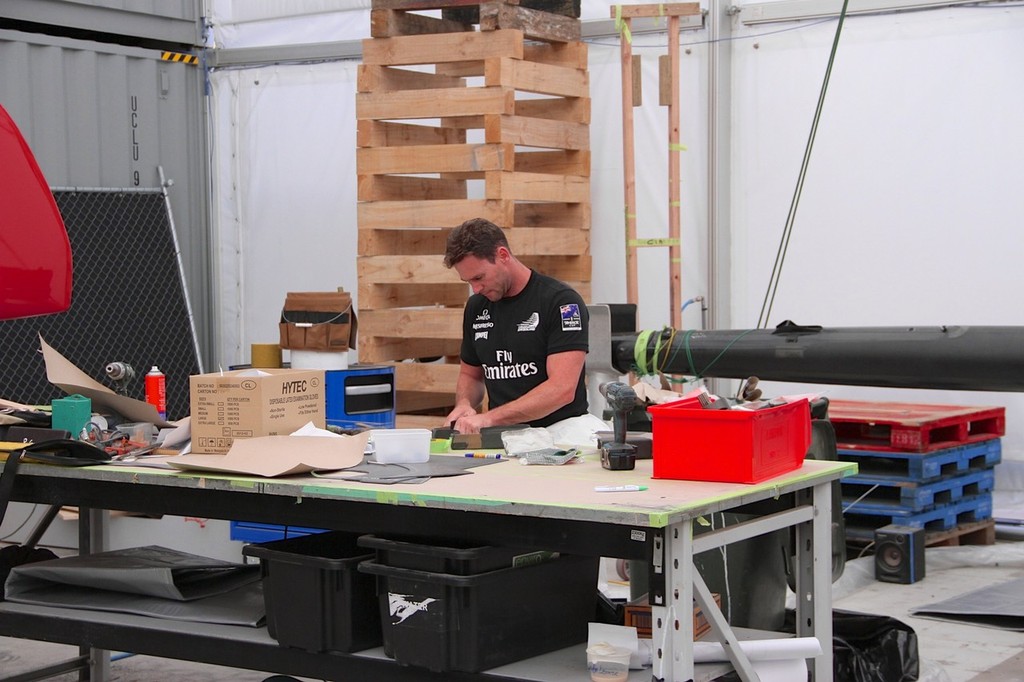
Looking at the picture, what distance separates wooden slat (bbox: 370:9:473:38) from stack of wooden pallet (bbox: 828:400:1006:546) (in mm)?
3115

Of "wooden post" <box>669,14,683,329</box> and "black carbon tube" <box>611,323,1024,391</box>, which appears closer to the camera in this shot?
"black carbon tube" <box>611,323,1024,391</box>

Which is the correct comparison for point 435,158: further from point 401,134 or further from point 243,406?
point 243,406

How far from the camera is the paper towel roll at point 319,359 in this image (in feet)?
22.1

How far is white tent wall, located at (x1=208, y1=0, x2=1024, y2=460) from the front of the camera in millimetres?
7188

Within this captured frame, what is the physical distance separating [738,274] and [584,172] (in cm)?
113

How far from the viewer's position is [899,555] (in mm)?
6496

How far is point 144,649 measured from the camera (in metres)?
4.01

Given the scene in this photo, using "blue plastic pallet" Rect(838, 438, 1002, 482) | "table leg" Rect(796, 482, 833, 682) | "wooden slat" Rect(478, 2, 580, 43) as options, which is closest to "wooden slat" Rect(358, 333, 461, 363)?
"wooden slat" Rect(478, 2, 580, 43)

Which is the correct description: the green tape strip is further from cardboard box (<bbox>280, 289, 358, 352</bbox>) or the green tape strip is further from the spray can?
the spray can

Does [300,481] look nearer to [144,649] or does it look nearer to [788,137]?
[144,649]

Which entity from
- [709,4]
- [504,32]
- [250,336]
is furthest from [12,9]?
[709,4]

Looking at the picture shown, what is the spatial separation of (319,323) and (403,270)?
2.83 feet

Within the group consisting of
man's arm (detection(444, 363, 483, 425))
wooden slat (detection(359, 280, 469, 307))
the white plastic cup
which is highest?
wooden slat (detection(359, 280, 469, 307))

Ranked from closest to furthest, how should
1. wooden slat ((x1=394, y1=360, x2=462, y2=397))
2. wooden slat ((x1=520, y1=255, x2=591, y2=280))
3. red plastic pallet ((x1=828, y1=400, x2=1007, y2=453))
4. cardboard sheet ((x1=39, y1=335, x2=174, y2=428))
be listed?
1. cardboard sheet ((x1=39, y1=335, x2=174, y2=428))
2. red plastic pallet ((x1=828, y1=400, x2=1007, y2=453))
3. wooden slat ((x1=394, y1=360, x2=462, y2=397))
4. wooden slat ((x1=520, y1=255, x2=591, y2=280))
